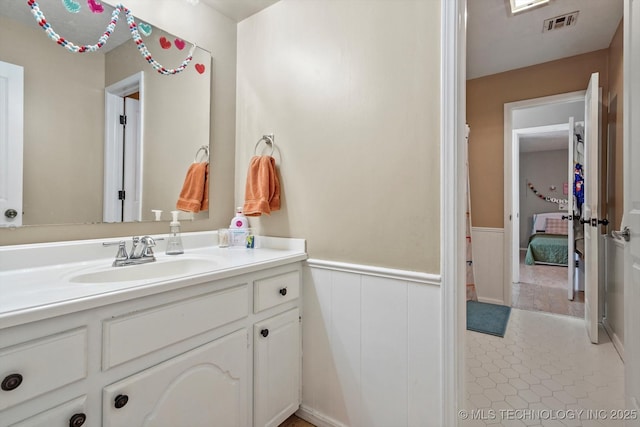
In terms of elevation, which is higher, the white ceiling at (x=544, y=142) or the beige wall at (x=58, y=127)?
the white ceiling at (x=544, y=142)

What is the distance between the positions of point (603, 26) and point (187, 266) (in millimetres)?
3501

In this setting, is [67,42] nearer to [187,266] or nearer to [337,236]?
[187,266]

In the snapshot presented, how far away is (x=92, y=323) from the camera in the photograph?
79 centimetres

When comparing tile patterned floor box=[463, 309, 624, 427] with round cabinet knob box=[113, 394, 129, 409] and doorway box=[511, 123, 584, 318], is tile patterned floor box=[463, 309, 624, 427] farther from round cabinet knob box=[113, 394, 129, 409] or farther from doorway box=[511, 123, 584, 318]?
round cabinet knob box=[113, 394, 129, 409]

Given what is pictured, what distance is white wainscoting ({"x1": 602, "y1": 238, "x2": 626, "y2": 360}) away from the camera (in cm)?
217

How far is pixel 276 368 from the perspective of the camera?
1353 mm

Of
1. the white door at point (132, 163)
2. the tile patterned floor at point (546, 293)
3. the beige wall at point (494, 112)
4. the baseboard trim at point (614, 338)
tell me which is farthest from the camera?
the tile patterned floor at point (546, 293)

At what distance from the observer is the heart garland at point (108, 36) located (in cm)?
117

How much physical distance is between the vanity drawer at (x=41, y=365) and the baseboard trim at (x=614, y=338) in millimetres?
3058

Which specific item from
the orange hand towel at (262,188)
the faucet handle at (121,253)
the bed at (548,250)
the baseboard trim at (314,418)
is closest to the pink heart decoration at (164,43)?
the orange hand towel at (262,188)

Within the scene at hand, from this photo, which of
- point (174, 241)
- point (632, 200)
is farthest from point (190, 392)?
point (632, 200)

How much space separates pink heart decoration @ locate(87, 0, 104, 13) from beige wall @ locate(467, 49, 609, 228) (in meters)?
3.36

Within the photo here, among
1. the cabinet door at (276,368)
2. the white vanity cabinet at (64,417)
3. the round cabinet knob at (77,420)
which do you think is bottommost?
the cabinet door at (276,368)

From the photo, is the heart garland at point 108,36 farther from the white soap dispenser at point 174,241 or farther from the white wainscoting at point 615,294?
the white wainscoting at point 615,294
